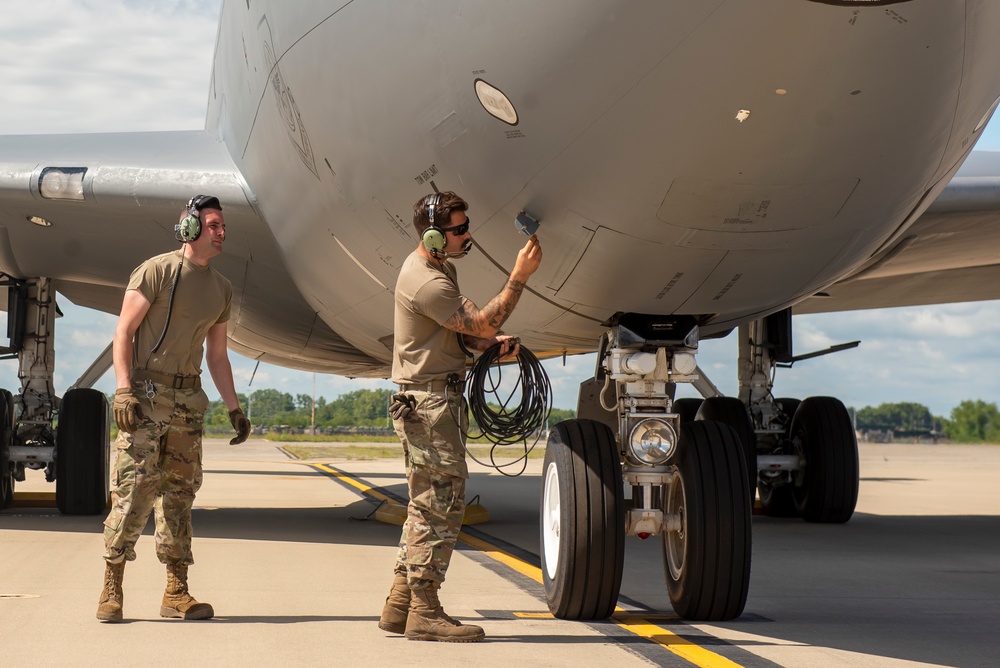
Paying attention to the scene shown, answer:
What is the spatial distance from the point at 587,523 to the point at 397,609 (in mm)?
916

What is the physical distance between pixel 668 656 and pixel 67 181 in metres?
6.23

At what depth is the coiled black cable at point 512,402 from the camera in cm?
493

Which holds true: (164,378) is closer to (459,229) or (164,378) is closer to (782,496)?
(459,229)

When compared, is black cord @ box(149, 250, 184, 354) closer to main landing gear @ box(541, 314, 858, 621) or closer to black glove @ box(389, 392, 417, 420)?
black glove @ box(389, 392, 417, 420)

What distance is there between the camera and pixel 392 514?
404 inches

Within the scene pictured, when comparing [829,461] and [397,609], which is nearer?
[397,609]

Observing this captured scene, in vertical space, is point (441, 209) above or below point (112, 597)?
above

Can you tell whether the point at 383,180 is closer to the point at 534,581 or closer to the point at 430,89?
the point at 430,89

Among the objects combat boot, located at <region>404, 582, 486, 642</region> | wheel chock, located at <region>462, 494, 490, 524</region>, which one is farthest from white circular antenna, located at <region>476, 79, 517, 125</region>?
wheel chock, located at <region>462, 494, 490, 524</region>

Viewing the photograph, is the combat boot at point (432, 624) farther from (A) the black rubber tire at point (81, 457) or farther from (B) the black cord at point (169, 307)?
(A) the black rubber tire at point (81, 457)

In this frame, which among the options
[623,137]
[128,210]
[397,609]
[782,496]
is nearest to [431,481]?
[397,609]

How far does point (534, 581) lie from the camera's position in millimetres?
6504

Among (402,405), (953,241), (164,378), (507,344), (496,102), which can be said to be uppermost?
(953,241)

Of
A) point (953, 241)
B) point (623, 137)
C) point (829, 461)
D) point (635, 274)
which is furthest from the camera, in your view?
point (829, 461)
